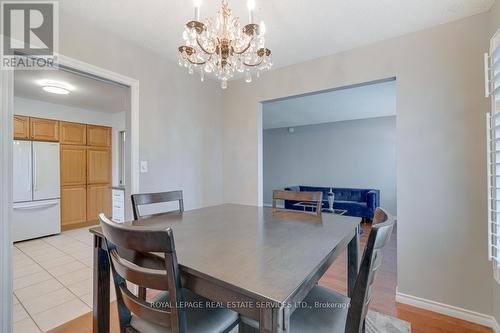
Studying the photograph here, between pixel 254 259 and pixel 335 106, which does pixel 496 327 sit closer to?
pixel 254 259

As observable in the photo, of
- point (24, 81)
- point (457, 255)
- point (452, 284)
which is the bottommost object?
point (452, 284)

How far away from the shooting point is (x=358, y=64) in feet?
7.66

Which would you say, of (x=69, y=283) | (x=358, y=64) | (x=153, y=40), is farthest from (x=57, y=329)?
(x=358, y=64)

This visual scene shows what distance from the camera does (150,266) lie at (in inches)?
35.3

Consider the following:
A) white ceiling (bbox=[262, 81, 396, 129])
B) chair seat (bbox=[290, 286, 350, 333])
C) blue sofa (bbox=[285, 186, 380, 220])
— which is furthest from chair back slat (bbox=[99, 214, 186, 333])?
blue sofa (bbox=[285, 186, 380, 220])

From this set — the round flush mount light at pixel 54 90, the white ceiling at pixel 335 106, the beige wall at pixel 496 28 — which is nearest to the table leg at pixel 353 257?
the beige wall at pixel 496 28

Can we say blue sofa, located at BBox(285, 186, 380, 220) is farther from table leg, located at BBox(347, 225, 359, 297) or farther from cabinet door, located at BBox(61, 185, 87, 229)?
cabinet door, located at BBox(61, 185, 87, 229)

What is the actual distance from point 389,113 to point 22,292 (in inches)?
265

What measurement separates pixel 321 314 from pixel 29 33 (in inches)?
100.0

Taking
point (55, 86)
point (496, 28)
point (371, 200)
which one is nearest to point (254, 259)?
point (496, 28)

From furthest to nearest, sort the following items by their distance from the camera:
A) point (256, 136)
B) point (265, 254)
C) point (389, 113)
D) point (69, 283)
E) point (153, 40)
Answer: point (389, 113) < point (256, 136) < point (69, 283) < point (153, 40) < point (265, 254)

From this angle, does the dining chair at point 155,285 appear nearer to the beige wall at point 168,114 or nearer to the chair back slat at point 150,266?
the chair back slat at point 150,266

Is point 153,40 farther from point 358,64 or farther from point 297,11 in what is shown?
point 358,64

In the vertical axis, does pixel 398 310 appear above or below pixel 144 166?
below
